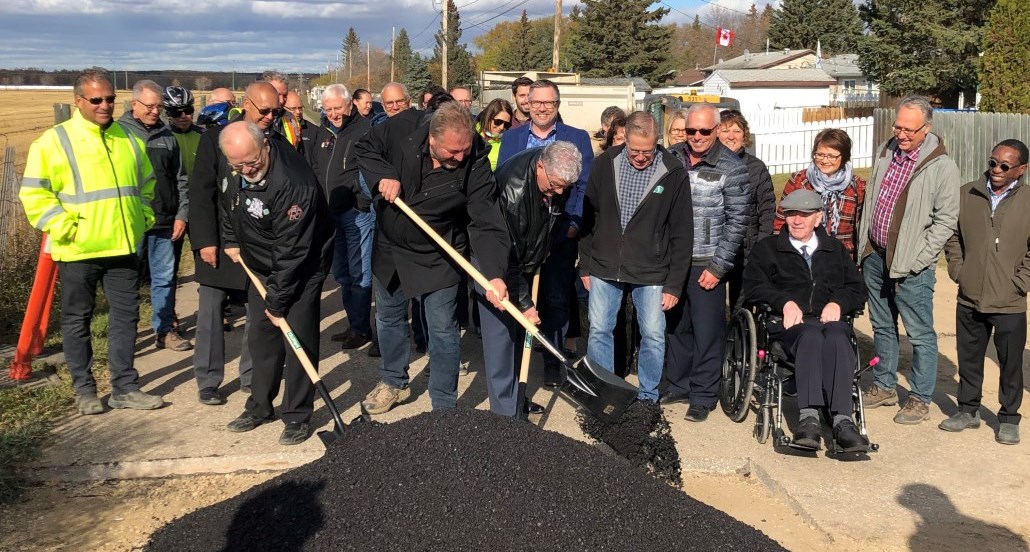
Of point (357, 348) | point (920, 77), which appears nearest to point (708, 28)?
point (920, 77)

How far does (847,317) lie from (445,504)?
3058 millimetres

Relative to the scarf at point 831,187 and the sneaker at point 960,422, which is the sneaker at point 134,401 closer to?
the scarf at point 831,187

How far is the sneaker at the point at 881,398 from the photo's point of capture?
20.1ft

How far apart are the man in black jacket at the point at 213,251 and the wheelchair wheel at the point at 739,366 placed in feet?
9.97

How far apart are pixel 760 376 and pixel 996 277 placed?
152 cm

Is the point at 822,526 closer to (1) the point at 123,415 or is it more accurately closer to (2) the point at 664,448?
(2) the point at 664,448

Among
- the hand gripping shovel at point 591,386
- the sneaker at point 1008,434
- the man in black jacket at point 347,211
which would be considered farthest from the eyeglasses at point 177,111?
the sneaker at point 1008,434

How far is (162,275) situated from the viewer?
7.07m

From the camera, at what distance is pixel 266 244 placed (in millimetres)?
5141

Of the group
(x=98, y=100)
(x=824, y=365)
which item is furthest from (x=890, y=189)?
(x=98, y=100)

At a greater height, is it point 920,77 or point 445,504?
point 920,77

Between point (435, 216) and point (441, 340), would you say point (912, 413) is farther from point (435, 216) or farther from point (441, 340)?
point (435, 216)

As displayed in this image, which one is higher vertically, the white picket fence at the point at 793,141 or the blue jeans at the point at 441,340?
the white picket fence at the point at 793,141

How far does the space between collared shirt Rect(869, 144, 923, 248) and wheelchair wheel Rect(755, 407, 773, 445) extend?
4.47 feet
